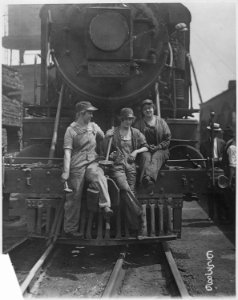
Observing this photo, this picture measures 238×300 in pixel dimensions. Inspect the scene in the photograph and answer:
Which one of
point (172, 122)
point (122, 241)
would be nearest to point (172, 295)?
point (122, 241)

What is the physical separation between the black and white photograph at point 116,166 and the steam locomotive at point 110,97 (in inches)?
0.5

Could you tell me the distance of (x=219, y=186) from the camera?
4.46 meters

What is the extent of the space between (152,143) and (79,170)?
3.13ft

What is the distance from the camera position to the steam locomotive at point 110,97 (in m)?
4.13

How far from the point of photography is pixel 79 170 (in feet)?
12.8

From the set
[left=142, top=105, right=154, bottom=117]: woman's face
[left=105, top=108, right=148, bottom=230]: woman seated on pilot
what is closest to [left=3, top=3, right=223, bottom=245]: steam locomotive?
[left=105, top=108, right=148, bottom=230]: woman seated on pilot

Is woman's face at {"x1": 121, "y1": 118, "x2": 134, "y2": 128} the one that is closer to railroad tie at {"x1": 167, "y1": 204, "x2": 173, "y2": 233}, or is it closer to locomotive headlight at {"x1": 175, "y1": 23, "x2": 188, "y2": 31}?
railroad tie at {"x1": 167, "y1": 204, "x2": 173, "y2": 233}

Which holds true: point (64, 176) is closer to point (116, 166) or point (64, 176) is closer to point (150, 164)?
point (116, 166)

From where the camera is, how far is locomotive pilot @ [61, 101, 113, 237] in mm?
3811

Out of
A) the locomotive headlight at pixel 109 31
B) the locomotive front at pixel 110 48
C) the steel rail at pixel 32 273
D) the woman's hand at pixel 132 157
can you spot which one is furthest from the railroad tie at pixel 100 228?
the locomotive headlight at pixel 109 31

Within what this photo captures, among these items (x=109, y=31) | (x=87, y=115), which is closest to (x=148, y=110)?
(x=87, y=115)

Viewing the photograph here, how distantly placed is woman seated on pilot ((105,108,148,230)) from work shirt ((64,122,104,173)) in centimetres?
20

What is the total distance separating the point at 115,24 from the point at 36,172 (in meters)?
1.89

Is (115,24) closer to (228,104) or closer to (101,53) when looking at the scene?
(101,53)
